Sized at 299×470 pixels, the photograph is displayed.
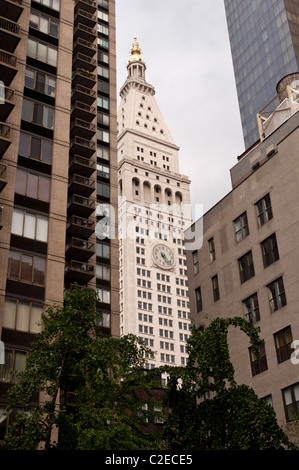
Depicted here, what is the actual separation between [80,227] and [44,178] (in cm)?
1300

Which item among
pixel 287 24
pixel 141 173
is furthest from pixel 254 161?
pixel 141 173

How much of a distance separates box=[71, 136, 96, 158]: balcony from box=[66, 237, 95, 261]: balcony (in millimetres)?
9279

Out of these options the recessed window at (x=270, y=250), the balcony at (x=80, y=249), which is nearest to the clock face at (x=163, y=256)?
the balcony at (x=80, y=249)

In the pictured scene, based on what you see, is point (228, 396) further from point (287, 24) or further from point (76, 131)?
A: point (287, 24)

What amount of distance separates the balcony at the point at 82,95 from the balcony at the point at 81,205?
37.4 ft

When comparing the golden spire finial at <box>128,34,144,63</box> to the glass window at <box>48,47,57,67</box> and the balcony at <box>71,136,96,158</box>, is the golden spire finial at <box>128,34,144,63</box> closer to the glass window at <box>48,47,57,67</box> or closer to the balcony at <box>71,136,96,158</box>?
the balcony at <box>71,136,96,158</box>

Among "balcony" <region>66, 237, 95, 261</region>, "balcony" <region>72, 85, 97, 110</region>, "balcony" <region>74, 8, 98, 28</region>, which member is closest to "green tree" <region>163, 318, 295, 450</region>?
"balcony" <region>66, 237, 95, 261</region>

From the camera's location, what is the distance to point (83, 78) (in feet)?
196

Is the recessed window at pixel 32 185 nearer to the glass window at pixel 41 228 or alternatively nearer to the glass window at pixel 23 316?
the glass window at pixel 41 228

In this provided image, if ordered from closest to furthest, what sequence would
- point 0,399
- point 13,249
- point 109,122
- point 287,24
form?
point 0,399 → point 13,249 → point 109,122 → point 287,24
